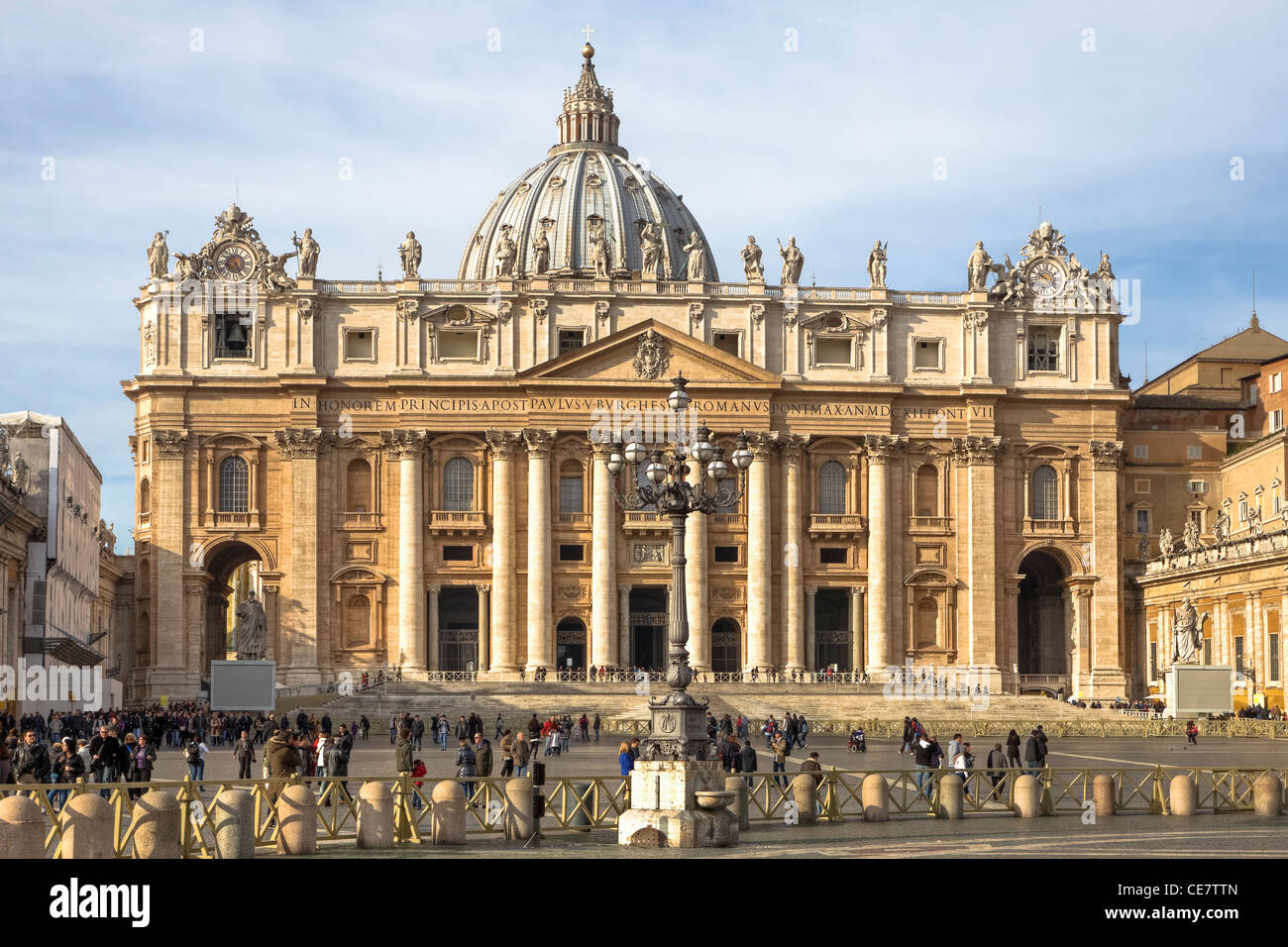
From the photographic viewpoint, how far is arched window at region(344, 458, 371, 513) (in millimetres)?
82000

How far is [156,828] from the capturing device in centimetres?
2119

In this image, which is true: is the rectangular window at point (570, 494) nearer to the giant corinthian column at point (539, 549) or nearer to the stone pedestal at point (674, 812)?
the giant corinthian column at point (539, 549)

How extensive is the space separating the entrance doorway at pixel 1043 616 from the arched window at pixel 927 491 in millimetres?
5585

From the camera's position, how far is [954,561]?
83.3m

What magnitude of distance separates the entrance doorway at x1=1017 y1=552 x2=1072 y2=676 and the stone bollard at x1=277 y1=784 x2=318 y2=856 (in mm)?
64659

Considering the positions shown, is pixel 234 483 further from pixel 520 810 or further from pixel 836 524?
pixel 520 810

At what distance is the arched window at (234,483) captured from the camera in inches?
3219

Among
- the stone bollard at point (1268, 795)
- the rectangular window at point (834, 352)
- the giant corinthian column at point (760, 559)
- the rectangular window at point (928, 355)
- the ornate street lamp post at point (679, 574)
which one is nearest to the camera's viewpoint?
the ornate street lamp post at point (679, 574)

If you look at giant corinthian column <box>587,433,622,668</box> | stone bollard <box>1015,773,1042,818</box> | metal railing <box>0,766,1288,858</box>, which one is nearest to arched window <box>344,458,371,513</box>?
giant corinthian column <box>587,433,622,668</box>

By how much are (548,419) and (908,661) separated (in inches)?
784

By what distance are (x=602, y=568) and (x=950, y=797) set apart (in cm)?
5069

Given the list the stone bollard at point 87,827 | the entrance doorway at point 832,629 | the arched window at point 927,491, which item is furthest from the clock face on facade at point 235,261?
the stone bollard at point 87,827
